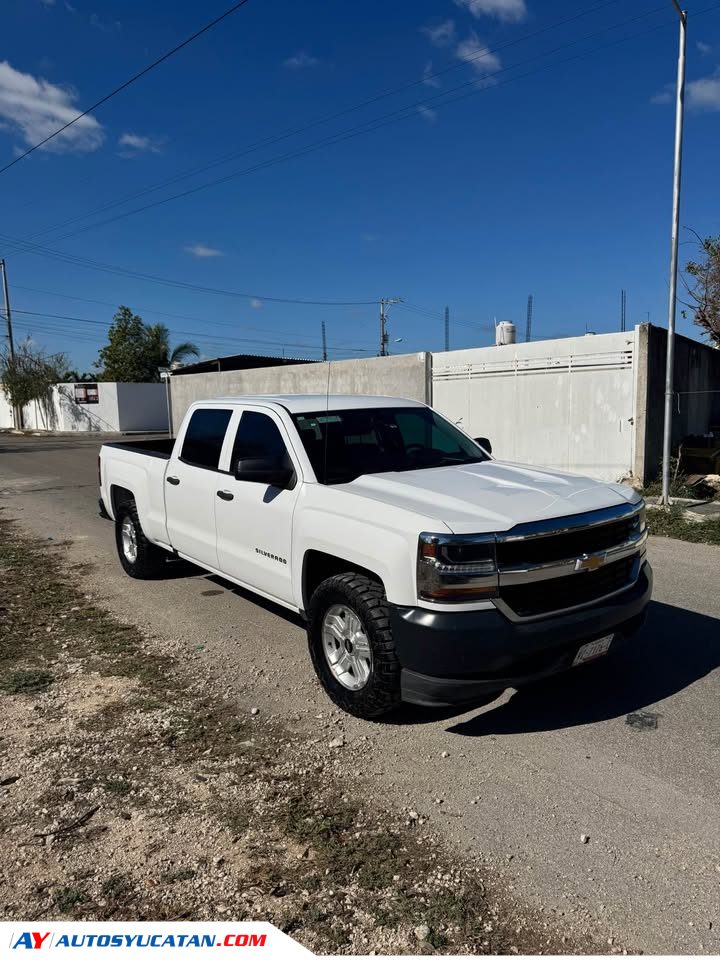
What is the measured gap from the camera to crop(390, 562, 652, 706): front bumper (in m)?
3.31

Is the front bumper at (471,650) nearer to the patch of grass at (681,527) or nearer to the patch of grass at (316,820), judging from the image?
the patch of grass at (316,820)

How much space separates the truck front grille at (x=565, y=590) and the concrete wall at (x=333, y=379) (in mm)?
8518

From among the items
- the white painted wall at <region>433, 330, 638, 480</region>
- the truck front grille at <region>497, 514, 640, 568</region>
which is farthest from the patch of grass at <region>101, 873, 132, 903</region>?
the white painted wall at <region>433, 330, 638, 480</region>

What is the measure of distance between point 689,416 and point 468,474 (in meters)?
12.0

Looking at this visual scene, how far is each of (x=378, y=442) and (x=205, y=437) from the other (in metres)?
1.59

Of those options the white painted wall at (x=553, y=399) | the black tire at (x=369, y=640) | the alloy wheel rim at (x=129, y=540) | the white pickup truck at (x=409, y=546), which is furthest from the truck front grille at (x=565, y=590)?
the white painted wall at (x=553, y=399)

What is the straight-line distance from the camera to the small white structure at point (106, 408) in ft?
132

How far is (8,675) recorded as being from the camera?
465cm

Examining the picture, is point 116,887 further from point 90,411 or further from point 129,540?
point 90,411

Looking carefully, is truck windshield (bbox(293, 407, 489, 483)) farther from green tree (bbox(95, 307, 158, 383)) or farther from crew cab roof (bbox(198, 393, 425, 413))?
green tree (bbox(95, 307, 158, 383))

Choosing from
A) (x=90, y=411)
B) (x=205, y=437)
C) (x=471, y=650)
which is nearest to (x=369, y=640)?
(x=471, y=650)

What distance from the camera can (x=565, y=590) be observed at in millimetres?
3652

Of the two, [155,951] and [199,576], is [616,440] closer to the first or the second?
[199,576]

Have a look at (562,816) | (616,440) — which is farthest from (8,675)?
(616,440)
